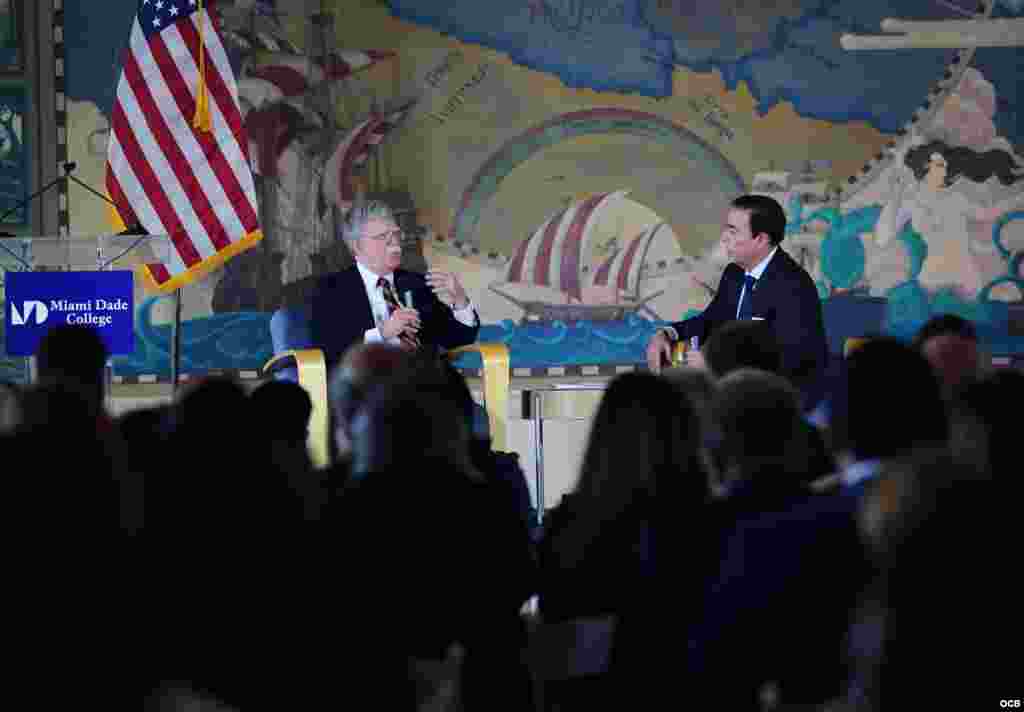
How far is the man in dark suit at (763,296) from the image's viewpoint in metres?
7.09

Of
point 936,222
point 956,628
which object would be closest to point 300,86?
point 936,222

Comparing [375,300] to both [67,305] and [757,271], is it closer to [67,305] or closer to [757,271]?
[67,305]

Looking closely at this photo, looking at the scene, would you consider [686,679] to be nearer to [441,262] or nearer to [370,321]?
[370,321]

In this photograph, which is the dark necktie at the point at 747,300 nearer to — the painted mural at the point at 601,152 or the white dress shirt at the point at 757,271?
the white dress shirt at the point at 757,271

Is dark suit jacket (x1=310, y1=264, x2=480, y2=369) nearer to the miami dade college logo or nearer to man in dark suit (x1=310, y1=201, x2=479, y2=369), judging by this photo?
man in dark suit (x1=310, y1=201, x2=479, y2=369)

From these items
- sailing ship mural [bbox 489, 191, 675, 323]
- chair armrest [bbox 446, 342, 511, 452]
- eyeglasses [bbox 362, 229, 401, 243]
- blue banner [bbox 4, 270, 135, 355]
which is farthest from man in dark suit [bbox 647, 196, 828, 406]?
blue banner [bbox 4, 270, 135, 355]

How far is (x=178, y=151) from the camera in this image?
8039 mm

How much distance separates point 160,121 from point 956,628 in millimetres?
6358

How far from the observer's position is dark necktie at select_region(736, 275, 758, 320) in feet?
23.9

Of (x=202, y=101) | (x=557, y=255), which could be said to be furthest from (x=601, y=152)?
(x=202, y=101)

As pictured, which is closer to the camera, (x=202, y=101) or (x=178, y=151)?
(x=202, y=101)

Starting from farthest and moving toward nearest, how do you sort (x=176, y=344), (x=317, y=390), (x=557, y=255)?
(x=557, y=255), (x=176, y=344), (x=317, y=390)

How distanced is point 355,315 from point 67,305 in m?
1.30

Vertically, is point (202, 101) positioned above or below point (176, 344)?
above
